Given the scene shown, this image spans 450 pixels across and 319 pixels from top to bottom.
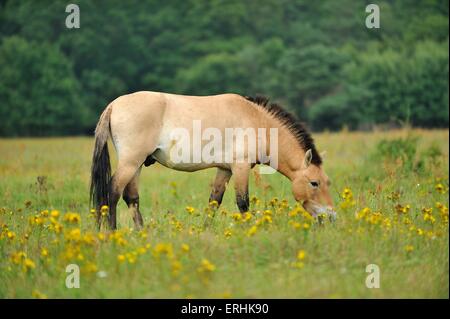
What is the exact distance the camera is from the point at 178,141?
8.45 meters

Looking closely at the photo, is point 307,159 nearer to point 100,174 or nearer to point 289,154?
point 289,154

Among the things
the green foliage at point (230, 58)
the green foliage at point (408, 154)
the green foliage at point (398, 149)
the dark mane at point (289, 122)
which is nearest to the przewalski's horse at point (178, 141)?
the dark mane at point (289, 122)

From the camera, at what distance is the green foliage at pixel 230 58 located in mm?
45125

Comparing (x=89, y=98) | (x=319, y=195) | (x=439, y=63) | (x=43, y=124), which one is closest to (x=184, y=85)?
(x=89, y=98)

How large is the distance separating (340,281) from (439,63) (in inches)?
1605

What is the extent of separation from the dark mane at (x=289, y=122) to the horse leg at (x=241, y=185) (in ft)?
2.83

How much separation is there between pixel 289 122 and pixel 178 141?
1.64 metres

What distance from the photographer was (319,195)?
8516 mm

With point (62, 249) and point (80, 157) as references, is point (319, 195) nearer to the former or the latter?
point (62, 249)

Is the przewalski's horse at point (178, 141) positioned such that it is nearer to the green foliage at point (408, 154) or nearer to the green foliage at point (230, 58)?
the green foliage at point (408, 154)

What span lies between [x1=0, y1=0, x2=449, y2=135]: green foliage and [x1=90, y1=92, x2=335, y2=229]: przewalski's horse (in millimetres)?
31269

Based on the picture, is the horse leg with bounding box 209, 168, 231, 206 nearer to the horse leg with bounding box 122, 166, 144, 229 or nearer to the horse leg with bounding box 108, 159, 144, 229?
the horse leg with bounding box 122, 166, 144, 229

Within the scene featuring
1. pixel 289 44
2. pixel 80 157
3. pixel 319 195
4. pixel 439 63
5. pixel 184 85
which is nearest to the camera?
pixel 319 195
